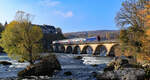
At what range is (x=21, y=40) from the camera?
22.6m

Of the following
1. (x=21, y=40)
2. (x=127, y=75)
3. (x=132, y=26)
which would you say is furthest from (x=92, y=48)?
(x=127, y=75)

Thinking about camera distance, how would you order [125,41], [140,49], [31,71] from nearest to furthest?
[31,71] < [140,49] < [125,41]

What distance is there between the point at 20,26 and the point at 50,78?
9.62m

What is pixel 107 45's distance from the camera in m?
47.6

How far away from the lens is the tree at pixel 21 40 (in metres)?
22.3

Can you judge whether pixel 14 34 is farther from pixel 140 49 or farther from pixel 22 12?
pixel 140 49

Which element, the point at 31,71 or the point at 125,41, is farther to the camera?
the point at 125,41

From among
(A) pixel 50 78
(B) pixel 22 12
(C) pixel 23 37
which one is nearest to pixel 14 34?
(C) pixel 23 37

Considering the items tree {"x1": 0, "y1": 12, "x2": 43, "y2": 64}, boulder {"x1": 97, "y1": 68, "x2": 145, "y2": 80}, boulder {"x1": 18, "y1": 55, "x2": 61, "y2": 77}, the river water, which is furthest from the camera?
tree {"x1": 0, "y1": 12, "x2": 43, "y2": 64}

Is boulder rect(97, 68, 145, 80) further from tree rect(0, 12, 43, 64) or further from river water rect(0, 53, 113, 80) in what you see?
tree rect(0, 12, 43, 64)

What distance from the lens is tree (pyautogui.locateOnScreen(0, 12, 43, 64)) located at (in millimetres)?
22297

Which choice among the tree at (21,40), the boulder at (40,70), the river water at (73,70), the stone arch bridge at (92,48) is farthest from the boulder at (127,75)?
the stone arch bridge at (92,48)

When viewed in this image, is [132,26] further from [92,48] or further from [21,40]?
[92,48]

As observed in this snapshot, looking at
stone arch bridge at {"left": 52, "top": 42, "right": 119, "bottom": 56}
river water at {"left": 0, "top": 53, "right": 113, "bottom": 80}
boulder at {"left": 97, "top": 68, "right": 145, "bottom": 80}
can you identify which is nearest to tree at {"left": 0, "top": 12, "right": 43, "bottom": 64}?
river water at {"left": 0, "top": 53, "right": 113, "bottom": 80}
